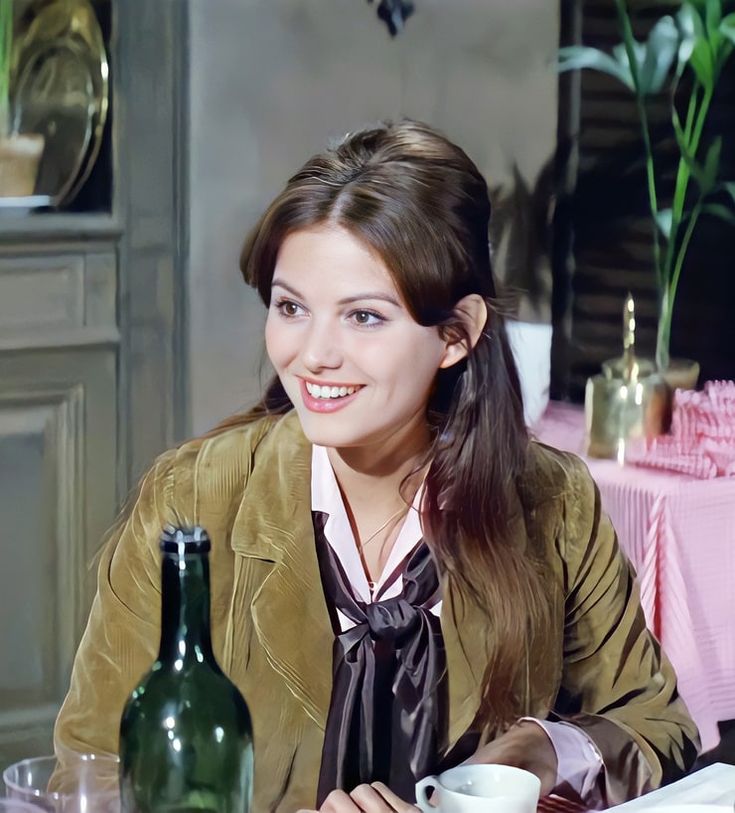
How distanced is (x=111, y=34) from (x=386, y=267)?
32 centimetres

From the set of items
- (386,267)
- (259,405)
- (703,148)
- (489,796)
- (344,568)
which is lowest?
(489,796)

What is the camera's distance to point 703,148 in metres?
1.65

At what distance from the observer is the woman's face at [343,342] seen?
1314 millimetres

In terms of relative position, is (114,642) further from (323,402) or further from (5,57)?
(5,57)

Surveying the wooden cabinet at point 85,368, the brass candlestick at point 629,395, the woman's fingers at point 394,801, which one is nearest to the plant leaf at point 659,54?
the brass candlestick at point 629,395

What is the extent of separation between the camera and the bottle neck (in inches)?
40.6

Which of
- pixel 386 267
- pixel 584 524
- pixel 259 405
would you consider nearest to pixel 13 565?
pixel 259 405

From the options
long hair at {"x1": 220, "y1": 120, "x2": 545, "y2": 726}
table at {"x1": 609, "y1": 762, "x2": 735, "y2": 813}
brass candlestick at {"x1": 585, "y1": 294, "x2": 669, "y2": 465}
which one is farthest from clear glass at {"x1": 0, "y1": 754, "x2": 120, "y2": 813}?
brass candlestick at {"x1": 585, "y1": 294, "x2": 669, "y2": 465}

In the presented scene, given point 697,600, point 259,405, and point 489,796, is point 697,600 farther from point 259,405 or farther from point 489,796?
point 259,405

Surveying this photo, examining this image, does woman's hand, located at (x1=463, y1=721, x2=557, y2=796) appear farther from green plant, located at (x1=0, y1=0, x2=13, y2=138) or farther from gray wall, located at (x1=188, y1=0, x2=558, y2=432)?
green plant, located at (x1=0, y1=0, x2=13, y2=138)

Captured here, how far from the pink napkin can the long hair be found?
24 centimetres

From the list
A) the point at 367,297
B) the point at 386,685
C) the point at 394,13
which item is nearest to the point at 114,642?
the point at 386,685

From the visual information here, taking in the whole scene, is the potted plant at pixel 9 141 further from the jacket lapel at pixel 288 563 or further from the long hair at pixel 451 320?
the jacket lapel at pixel 288 563

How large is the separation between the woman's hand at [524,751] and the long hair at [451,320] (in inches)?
0.8
